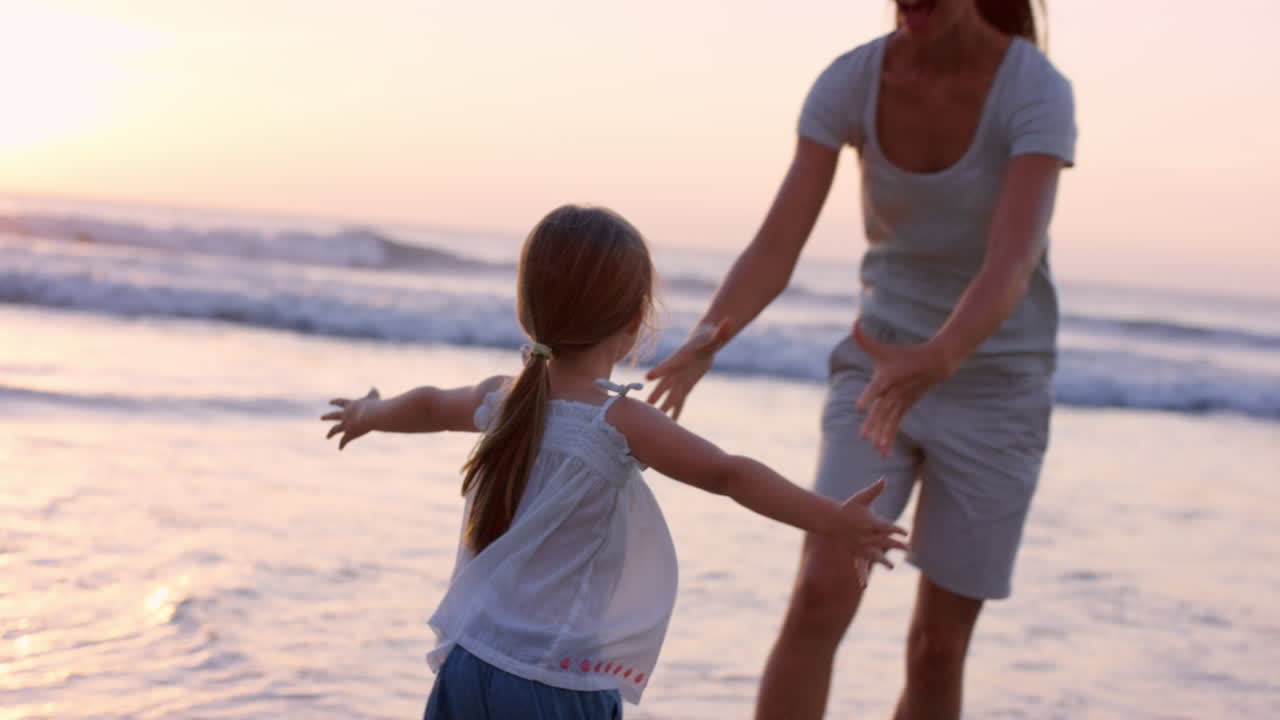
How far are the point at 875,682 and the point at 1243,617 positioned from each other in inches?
73.2

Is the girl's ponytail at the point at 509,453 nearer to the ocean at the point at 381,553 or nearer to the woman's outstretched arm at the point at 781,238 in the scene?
the ocean at the point at 381,553

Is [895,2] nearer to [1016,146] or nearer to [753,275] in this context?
[1016,146]

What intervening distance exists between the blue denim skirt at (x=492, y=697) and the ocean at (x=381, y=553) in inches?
25.2

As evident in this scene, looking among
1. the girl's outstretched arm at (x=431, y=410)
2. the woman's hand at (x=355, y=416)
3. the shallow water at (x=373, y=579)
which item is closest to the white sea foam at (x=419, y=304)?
the shallow water at (x=373, y=579)

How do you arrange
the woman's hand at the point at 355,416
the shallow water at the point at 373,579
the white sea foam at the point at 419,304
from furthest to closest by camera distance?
1. the white sea foam at the point at 419,304
2. the shallow water at the point at 373,579
3. the woman's hand at the point at 355,416

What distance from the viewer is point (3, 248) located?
18.4 m

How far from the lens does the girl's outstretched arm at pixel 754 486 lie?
1936 mm

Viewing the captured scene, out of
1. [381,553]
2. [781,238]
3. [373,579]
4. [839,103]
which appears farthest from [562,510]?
[381,553]

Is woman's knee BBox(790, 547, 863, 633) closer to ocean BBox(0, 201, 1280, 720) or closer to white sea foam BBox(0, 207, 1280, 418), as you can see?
ocean BBox(0, 201, 1280, 720)

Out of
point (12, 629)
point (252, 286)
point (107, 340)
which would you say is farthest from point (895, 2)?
point (252, 286)

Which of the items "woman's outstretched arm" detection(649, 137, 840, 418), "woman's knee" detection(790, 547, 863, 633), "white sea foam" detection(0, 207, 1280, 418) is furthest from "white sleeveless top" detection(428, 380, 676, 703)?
"white sea foam" detection(0, 207, 1280, 418)

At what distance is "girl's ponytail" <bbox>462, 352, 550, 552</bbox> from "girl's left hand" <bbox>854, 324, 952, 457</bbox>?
58 centimetres

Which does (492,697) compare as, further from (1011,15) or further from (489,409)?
(1011,15)

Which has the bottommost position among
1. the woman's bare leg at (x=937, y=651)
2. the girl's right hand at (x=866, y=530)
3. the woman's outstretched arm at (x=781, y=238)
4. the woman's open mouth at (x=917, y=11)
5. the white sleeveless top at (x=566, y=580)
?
the woman's bare leg at (x=937, y=651)
